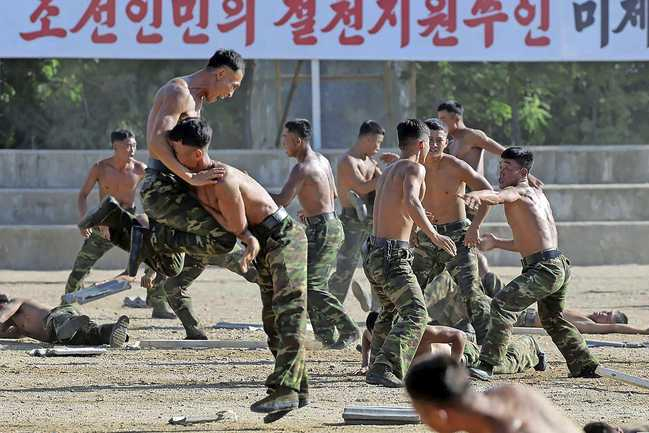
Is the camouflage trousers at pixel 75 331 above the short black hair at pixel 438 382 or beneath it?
beneath

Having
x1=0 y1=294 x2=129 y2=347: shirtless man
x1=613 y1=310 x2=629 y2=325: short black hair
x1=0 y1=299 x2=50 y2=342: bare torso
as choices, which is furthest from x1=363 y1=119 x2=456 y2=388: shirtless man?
x1=613 y1=310 x2=629 y2=325: short black hair

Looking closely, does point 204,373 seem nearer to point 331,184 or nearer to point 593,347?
point 331,184

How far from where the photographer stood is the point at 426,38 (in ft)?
67.8

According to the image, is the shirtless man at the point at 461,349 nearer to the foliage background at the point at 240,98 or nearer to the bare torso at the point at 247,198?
the bare torso at the point at 247,198

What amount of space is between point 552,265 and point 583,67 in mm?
23326

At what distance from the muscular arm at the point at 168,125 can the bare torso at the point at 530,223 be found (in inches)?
99.0

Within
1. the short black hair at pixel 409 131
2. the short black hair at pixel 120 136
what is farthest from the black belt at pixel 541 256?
the short black hair at pixel 120 136

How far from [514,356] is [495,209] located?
11.8 meters

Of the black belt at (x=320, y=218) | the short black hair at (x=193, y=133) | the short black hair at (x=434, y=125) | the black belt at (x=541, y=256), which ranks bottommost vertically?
the black belt at (x=541, y=256)

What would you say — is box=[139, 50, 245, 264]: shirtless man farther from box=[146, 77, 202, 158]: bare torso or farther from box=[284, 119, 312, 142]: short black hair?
box=[284, 119, 312, 142]: short black hair

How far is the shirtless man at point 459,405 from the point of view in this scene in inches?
161

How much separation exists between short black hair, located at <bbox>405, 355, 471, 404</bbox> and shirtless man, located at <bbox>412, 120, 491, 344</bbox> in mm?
5900

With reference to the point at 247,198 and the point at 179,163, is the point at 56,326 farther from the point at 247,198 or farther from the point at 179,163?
the point at 247,198

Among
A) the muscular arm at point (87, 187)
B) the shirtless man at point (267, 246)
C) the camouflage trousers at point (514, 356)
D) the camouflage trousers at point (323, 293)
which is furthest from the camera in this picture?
the muscular arm at point (87, 187)
